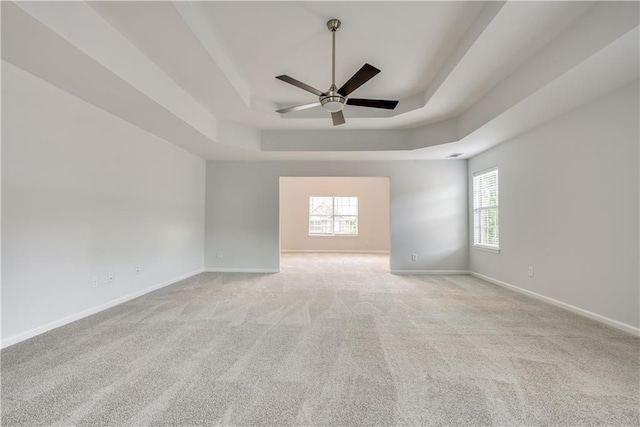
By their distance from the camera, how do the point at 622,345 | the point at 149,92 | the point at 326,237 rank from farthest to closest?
1. the point at 326,237
2. the point at 149,92
3. the point at 622,345

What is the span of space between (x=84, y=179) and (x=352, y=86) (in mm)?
2955

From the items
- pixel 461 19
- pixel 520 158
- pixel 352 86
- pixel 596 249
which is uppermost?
pixel 461 19

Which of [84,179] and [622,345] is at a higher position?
[84,179]

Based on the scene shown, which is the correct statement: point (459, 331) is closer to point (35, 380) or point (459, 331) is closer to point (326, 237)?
point (35, 380)

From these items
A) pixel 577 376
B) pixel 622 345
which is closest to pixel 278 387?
pixel 577 376

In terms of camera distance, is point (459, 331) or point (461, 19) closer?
point (461, 19)

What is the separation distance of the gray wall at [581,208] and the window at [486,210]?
16.8 inches

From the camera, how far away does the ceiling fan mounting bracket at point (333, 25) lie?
2.40 m

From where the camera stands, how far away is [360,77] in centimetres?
242

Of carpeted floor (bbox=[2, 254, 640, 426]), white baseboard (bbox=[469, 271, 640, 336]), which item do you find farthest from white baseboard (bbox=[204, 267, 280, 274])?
white baseboard (bbox=[469, 271, 640, 336])

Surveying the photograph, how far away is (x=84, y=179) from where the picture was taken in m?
2.99

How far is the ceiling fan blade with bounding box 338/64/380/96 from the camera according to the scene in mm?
2281

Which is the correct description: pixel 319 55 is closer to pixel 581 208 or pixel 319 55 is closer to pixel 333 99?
pixel 333 99

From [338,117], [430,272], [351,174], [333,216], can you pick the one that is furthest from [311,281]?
[333,216]
